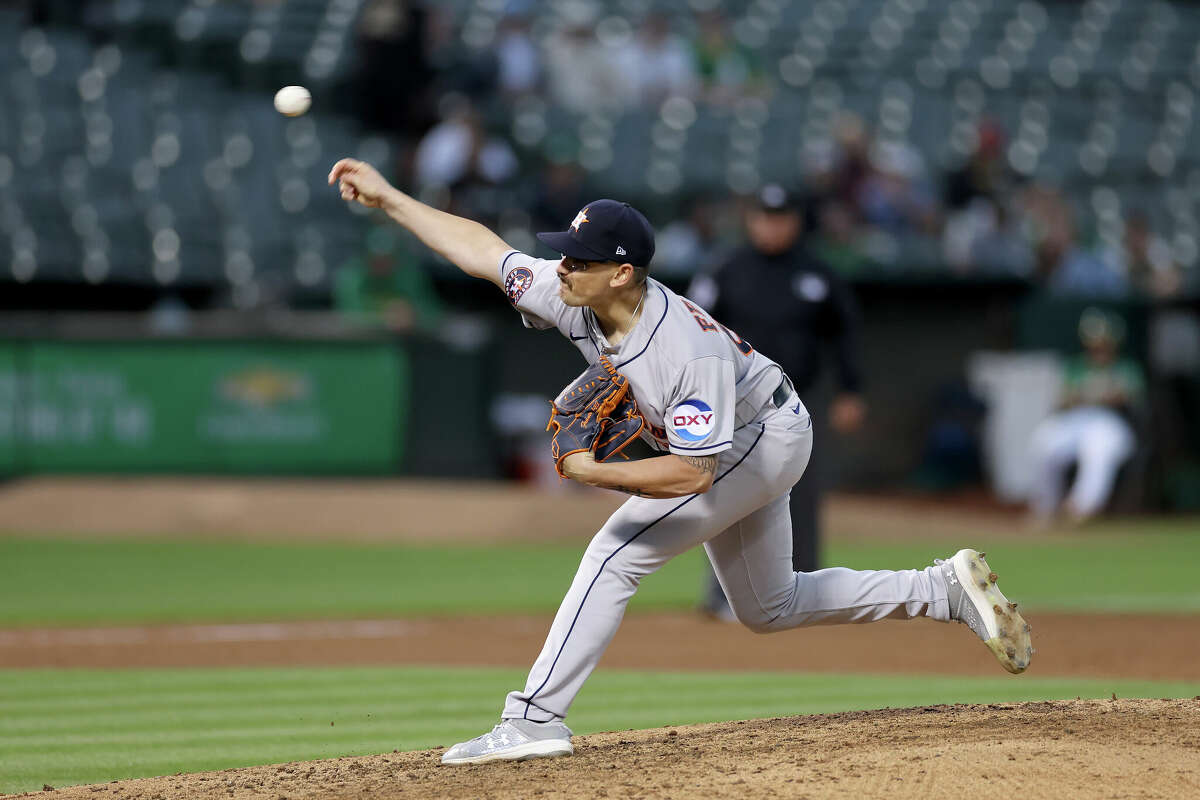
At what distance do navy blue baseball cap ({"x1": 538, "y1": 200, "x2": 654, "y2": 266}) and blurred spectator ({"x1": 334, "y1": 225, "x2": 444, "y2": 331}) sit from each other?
9449mm

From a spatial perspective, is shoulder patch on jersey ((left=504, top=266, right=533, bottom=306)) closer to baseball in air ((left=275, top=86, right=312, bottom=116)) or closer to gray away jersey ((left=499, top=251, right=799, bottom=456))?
gray away jersey ((left=499, top=251, right=799, bottom=456))

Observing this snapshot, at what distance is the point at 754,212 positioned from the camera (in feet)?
27.6

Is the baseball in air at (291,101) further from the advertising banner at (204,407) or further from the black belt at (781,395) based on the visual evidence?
the advertising banner at (204,407)

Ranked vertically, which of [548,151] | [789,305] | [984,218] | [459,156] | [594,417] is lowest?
[594,417]

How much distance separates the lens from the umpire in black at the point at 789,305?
27.3 feet

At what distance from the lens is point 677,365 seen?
429 cm

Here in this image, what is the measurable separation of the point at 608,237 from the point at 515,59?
500 inches

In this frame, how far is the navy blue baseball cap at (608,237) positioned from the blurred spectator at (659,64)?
43.3 feet

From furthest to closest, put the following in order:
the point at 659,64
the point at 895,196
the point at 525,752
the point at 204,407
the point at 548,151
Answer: the point at 659,64 → the point at 895,196 → the point at 548,151 → the point at 204,407 → the point at 525,752

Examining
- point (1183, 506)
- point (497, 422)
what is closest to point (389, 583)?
point (497, 422)

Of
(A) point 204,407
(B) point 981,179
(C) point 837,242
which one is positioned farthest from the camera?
(B) point 981,179

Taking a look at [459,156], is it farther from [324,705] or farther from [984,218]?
[324,705]

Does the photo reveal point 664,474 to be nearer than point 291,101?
Yes

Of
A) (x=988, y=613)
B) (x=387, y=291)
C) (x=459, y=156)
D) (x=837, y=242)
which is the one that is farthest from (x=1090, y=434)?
(x=988, y=613)
